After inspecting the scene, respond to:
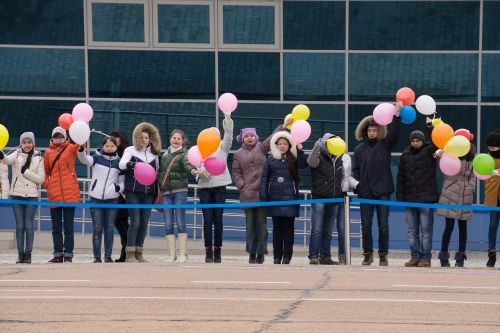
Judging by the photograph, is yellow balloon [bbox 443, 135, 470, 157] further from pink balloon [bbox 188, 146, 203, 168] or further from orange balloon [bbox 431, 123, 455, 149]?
pink balloon [bbox 188, 146, 203, 168]

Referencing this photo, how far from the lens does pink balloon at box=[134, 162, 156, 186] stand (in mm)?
17828

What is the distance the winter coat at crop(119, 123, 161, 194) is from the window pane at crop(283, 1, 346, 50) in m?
6.82

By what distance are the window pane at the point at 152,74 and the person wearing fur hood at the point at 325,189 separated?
22.8ft

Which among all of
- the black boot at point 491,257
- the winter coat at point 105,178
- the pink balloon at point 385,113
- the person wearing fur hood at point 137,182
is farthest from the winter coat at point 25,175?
the black boot at point 491,257

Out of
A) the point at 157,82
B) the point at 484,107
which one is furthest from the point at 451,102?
the point at 157,82

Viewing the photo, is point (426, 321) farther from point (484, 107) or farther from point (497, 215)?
point (484, 107)

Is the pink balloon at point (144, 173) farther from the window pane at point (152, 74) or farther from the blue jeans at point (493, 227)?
the window pane at point (152, 74)

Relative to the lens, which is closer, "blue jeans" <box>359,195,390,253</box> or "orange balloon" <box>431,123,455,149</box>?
"orange balloon" <box>431,123,455,149</box>

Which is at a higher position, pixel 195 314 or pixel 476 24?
pixel 476 24

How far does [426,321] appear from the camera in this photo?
38.1 feet

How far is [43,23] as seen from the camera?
24.6 m

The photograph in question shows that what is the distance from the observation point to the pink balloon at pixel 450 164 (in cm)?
1728

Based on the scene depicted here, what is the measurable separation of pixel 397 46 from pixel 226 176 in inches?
289

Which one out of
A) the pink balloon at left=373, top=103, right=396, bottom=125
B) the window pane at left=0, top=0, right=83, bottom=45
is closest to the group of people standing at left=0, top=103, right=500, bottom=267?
the pink balloon at left=373, top=103, right=396, bottom=125
